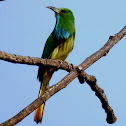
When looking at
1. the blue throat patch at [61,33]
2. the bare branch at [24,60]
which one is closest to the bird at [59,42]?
the blue throat patch at [61,33]

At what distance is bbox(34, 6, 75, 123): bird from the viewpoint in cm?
414

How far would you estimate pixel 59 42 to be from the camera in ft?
13.6

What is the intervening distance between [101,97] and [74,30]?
1565 mm

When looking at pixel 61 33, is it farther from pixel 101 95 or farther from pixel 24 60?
pixel 24 60

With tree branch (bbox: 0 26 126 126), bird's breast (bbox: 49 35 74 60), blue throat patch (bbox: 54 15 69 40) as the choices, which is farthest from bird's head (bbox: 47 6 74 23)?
tree branch (bbox: 0 26 126 126)

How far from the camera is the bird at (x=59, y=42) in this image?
→ 4137 millimetres

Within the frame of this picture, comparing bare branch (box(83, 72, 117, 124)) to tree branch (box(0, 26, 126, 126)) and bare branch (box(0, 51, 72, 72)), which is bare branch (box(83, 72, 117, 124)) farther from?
bare branch (box(0, 51, 72, 72))

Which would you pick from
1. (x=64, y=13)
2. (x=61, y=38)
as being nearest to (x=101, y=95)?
(x=61, y=38)

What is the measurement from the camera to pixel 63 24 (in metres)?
4.33

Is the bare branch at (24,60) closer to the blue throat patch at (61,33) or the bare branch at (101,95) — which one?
the bare branch at (101,95)

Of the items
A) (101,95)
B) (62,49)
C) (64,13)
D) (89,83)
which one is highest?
(64,13)

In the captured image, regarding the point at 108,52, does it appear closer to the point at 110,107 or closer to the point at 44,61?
the point at 110,107

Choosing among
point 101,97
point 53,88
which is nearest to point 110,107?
point 101,97

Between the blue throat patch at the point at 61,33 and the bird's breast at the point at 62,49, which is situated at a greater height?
the blue throat patch at the point at 61,33
